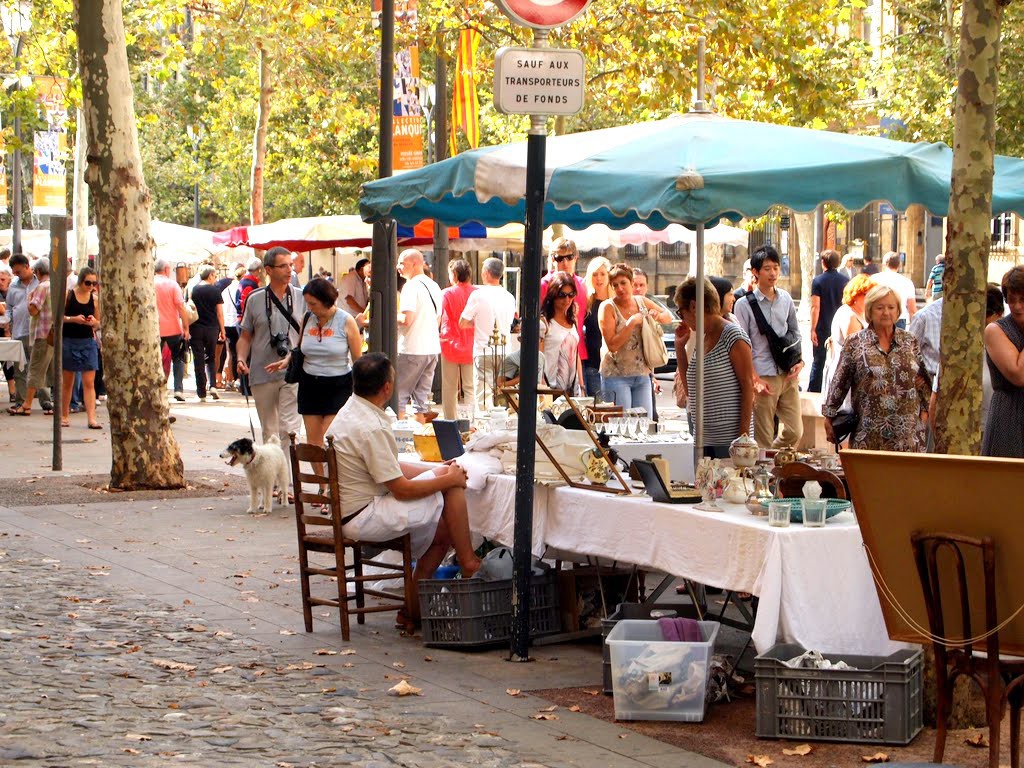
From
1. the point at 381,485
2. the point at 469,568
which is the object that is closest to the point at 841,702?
the point at 469,568

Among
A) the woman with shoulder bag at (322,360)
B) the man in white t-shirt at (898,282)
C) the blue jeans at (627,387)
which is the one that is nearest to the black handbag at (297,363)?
the woman with shoulder bag at (322,360)

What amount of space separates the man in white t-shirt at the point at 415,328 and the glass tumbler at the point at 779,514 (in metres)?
11.0

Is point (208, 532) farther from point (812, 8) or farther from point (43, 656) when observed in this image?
point (812, 8)

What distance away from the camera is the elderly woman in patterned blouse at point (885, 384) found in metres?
8.80

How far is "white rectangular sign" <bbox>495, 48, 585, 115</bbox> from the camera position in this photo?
7.43m

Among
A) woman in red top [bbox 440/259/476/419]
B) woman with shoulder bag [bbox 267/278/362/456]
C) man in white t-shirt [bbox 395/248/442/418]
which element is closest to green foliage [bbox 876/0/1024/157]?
woman in red top [bbox 440/259/476/419]

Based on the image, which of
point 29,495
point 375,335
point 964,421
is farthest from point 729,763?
point 375,335

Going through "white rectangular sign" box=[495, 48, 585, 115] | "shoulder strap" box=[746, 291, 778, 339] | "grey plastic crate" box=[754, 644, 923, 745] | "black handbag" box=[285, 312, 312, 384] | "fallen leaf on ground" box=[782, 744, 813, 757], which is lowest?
"fallen leaf on ground" box=[782, 744, 813, 757]

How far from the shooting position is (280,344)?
12672mm

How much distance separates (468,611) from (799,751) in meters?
2.15

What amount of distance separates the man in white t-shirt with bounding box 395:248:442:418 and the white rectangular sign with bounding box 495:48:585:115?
10057 millimetres

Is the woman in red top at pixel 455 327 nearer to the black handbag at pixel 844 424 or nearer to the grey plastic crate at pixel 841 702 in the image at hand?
the black handbag at pixel 844 424

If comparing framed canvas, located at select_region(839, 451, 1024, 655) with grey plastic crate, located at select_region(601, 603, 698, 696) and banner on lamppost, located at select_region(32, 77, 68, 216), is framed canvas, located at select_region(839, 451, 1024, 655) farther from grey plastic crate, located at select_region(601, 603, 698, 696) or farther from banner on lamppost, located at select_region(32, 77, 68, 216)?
banner on lamppost, located at select_region(32, 77, 68, 216)

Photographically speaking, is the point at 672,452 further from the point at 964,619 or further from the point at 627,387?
the point at 964,619
